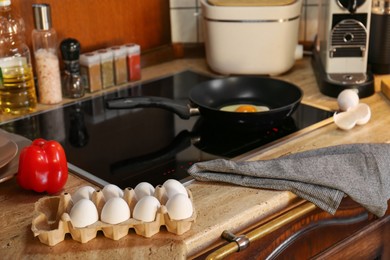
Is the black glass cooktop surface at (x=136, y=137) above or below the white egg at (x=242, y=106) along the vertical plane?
below

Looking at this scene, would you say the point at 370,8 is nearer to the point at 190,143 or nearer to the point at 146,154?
the point at 190,143

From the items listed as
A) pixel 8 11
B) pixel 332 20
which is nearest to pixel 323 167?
pixel 332 20

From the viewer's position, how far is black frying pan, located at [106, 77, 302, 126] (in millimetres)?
1469

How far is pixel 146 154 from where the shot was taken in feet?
4.56

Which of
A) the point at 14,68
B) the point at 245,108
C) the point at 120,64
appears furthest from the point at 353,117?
the point at 14,68

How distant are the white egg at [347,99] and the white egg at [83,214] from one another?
736mm

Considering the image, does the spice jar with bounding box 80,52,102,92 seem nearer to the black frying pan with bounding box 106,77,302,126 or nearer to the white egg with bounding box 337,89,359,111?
the black frying pan with bounding box 106,77,302,126

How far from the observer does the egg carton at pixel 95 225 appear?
1.01 metres

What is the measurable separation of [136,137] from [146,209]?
0.49 m

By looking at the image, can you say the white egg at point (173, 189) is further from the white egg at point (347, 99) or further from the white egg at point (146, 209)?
the white egg at point (347, 99)

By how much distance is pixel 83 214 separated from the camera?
3.30 feet

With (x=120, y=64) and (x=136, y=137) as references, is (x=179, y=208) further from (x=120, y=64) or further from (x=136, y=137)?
(x=120, y=64)

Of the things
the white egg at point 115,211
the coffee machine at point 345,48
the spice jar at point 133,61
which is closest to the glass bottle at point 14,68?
the spice jar at point 133,61

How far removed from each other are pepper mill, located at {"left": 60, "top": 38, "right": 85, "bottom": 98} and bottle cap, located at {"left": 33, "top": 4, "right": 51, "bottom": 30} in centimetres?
8
